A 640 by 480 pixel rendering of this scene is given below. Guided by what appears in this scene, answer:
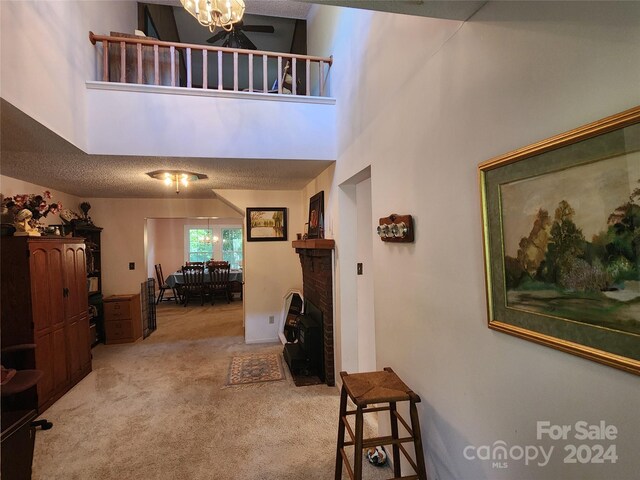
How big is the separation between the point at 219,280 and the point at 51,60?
5.44 metres

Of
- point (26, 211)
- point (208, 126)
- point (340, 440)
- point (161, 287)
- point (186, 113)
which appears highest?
point (186, 113)

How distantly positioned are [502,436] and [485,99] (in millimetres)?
1135

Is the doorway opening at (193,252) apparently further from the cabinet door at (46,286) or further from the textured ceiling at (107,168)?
the cabinet door at (46,286)

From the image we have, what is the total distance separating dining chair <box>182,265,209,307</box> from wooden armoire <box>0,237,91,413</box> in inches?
134

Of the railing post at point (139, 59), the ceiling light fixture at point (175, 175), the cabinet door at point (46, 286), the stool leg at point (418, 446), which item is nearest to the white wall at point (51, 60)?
the railing post at point (139, 59)

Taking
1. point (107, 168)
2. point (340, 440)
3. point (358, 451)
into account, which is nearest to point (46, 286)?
point (107, 168)

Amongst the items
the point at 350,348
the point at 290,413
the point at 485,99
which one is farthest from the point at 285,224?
the point at 485,99

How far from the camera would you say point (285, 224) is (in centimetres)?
454

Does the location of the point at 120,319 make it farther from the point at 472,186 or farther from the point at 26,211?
the point at 472,186

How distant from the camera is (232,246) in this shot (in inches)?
334

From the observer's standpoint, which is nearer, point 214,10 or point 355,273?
point 214,10

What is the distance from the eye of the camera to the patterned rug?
3.17m

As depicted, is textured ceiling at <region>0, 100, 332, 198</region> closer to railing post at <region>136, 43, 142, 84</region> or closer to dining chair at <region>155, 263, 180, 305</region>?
railing post at <region>136, 43, 142, 84</region>

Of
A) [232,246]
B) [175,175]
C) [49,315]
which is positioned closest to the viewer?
[49,315]
